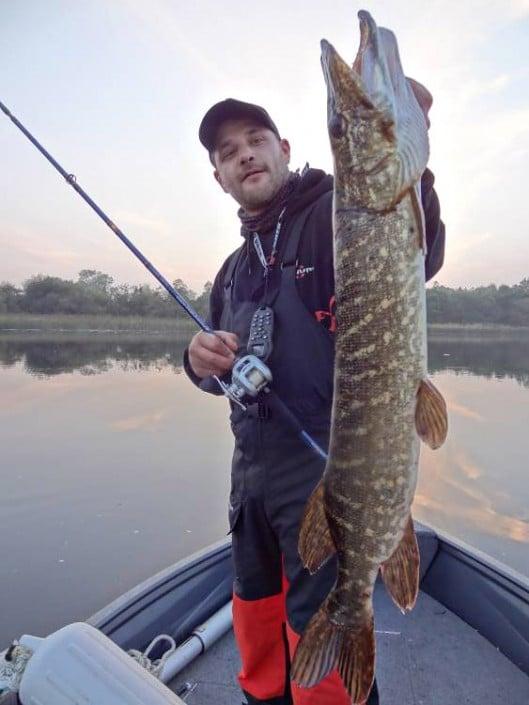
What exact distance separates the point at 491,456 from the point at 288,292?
8788mm

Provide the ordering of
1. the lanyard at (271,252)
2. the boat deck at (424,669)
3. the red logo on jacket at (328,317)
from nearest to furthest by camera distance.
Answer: the red logo on jacket at (328,317) < the lanyard at (271,252) < the boat deck at (424,669)

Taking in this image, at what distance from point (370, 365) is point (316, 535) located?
1.97 feet

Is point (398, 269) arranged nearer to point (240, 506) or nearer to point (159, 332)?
point (240, 506)

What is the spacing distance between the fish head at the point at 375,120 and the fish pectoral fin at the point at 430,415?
570mm

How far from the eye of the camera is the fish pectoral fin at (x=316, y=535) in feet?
5.77

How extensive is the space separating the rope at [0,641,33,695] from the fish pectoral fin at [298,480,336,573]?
989 mm

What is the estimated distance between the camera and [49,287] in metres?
55.3

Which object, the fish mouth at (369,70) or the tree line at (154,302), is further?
the tree line at (154,302)

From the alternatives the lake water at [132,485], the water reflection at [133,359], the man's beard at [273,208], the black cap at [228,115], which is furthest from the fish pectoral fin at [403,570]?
the water reflection at [133,359]

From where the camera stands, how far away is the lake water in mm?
5211

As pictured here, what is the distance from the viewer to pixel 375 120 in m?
1.54

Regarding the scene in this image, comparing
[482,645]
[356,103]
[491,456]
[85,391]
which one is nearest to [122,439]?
[85,391]

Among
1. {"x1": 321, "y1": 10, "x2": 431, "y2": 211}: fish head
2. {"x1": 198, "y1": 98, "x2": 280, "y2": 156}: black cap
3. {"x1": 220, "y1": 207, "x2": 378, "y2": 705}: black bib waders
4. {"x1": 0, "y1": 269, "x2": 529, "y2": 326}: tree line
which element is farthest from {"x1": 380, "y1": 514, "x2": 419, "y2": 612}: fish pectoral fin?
{"x1": 0, "y1": 269, "x2": 529, "y2": 326}: tree line

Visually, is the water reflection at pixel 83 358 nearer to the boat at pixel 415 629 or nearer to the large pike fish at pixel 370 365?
the boat at pixel 415 629
